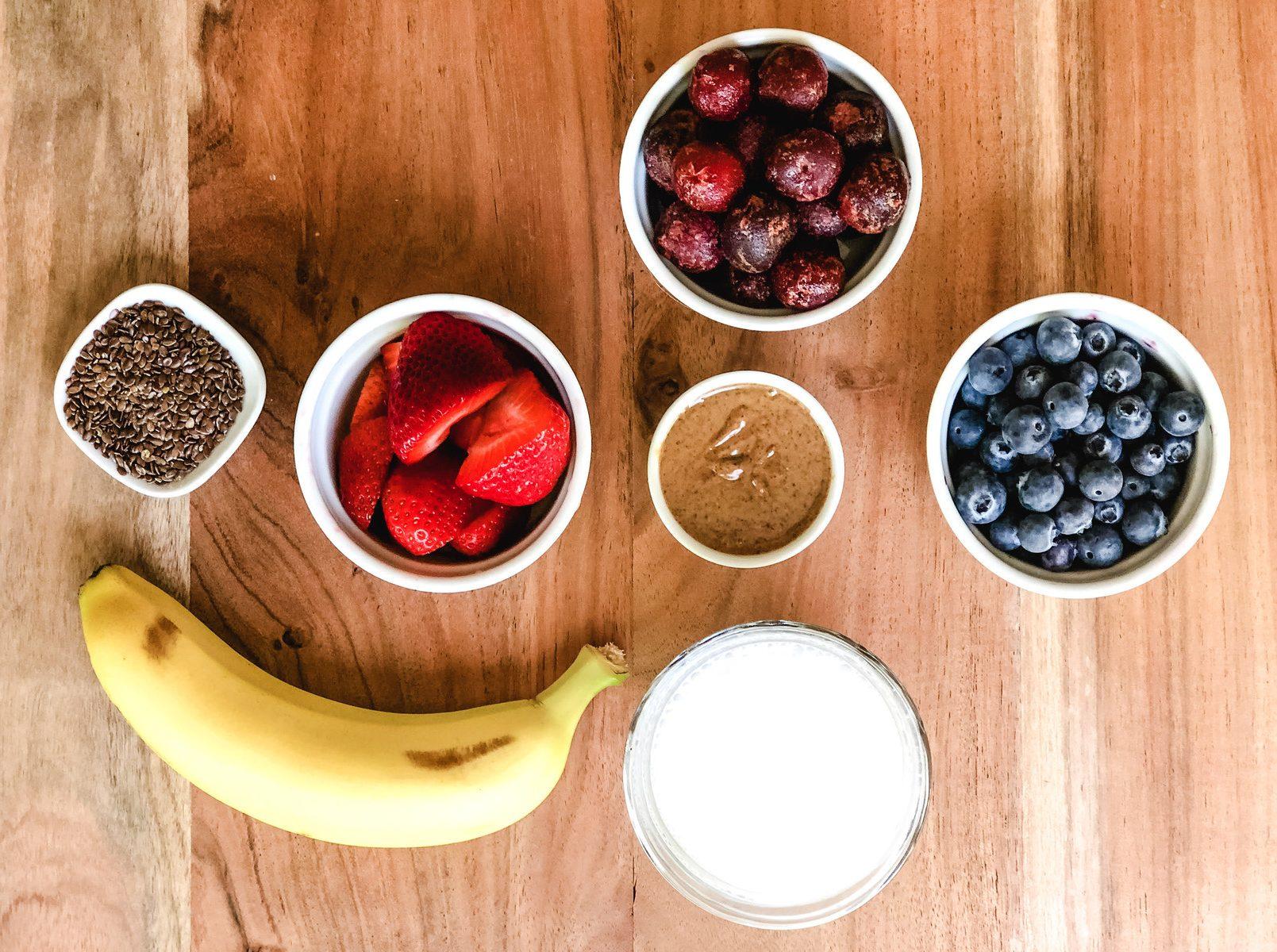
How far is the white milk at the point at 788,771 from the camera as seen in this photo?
962 millimetres

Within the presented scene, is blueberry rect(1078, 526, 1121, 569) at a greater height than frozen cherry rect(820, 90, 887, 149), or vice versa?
frozen cherry rect(820, 90, 887, 149)

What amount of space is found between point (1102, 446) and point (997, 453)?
0.09m

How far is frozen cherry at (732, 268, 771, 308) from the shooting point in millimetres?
911

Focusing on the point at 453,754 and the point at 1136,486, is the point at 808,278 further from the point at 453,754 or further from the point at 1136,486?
the point at 453,754

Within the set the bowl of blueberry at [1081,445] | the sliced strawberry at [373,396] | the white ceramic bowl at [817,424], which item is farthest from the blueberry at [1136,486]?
the sliced strawberry at [373,396]

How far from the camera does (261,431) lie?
1058 mm

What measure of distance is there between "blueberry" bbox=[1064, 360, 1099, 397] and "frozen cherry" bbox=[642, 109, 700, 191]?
0.42 m

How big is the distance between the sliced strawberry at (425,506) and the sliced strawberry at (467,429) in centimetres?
3

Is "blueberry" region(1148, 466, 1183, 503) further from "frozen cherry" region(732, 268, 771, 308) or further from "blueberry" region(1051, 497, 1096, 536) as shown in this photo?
"frozen cherry" region(732, 268, 771, 308)

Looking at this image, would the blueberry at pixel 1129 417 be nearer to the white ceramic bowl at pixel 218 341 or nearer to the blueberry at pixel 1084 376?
the blueberry at pixel 1084 376

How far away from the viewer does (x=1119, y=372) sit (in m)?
0.89

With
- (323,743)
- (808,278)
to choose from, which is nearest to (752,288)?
(808,278)

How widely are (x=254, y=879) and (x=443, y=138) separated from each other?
85cm

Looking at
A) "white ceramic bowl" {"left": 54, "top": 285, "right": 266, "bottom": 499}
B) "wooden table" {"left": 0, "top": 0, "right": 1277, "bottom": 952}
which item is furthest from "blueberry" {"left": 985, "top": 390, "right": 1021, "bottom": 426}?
"white ceramic bowl" {"left": 54, "top": 285, "right": 266, "bottom": 499}
